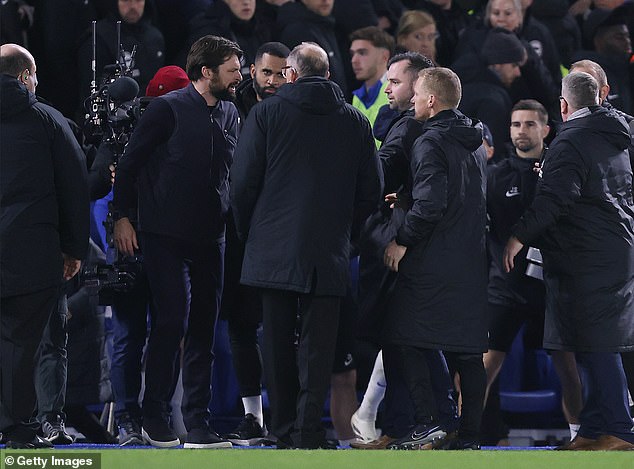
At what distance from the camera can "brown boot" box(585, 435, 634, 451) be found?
7.31m

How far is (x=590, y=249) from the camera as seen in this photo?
748cm

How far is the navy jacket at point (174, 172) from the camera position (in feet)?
24.4

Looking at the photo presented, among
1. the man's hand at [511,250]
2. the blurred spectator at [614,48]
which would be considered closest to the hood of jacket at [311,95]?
the man's hand at [511,250]

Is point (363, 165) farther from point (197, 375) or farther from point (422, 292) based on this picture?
point (197, 375)

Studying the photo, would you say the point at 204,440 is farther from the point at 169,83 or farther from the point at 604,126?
the point at 604,126

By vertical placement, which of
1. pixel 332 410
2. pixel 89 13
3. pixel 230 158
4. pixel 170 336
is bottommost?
pixel 332 410

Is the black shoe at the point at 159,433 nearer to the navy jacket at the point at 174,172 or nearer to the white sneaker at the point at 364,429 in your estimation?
the navy jacket at the point at 174,172

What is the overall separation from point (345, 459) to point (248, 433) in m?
1.16

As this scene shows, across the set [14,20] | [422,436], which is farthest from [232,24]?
[422,436]

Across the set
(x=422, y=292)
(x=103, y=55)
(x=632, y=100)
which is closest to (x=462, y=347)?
(x=422, y=292)

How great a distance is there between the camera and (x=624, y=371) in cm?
770

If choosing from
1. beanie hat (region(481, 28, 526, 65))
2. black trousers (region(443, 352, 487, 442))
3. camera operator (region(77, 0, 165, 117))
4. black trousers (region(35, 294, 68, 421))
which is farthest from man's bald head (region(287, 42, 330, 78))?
beanie hat (region(481, 28, 526, 65))

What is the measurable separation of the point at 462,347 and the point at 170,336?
4.68 ft

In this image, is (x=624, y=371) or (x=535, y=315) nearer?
(x=624, y=371)
